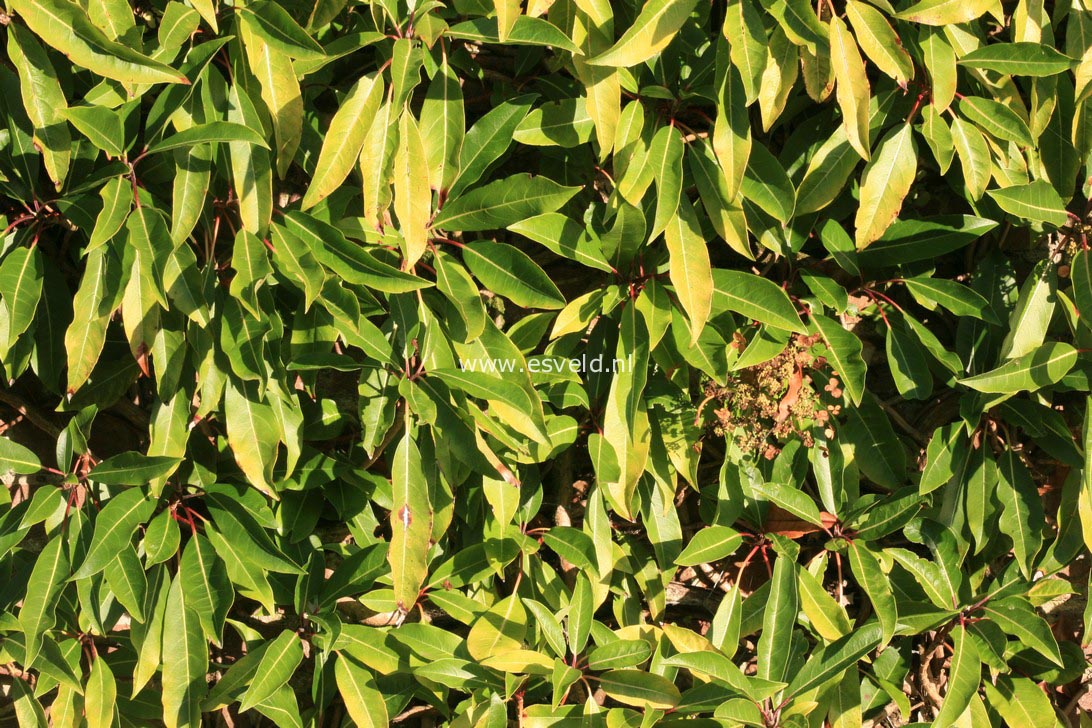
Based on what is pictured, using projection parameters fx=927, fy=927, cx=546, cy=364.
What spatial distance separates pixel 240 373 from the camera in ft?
4.53

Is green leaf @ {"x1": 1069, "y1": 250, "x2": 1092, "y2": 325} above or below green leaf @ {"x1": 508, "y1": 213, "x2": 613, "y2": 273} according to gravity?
below

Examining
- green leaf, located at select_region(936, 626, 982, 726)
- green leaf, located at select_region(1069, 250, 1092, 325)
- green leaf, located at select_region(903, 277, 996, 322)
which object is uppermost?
green leaf, located at select_region(1069, 250, 1092, 325)

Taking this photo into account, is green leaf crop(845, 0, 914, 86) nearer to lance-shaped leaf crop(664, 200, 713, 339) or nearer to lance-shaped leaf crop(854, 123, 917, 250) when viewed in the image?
lance-shaped leaf crop(854, 123, 917, 250)

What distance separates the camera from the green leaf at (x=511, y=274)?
4.70 feet

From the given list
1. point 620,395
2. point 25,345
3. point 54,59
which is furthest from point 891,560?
point 54,59

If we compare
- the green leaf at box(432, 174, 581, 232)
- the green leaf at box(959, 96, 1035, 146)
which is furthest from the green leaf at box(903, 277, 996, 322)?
the green leaf at box(432, 174, 581, 232)

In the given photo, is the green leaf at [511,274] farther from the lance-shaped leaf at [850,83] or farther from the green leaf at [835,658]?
the green leaf at [835,658]

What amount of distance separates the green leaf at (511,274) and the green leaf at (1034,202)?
0.73 m

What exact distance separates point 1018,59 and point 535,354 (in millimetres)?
924

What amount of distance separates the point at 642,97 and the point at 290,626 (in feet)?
3.82

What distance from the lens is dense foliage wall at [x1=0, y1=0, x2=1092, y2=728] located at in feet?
4.36

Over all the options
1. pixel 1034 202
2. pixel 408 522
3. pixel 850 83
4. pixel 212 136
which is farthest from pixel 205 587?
pixel 1034 202

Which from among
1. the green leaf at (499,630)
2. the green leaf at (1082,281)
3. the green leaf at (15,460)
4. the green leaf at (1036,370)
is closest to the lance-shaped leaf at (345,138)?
the green leaf at (15,460)

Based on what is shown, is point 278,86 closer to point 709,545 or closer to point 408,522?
point 408,522
